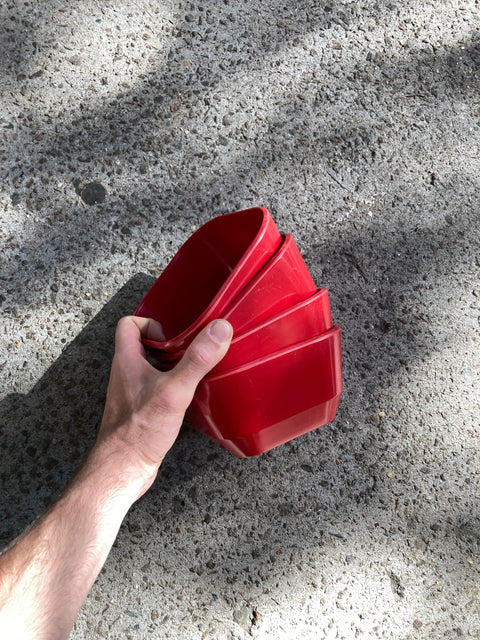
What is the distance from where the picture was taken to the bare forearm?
1451 mm

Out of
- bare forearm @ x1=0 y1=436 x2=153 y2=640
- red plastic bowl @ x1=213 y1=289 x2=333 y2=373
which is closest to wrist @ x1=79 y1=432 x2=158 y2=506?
bare forearm @ x1=0 y1=436 x2=153 y2=640

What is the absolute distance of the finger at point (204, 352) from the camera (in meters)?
1.41

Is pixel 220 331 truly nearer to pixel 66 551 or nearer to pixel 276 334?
pixel 276 334

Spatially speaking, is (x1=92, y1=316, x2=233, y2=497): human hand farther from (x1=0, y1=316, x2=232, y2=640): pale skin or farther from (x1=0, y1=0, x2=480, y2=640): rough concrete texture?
(x1=0, y1=0, x2=480, y2=640): rough concrete texture

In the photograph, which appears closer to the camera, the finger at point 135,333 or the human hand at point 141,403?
the human hand at point 141,403

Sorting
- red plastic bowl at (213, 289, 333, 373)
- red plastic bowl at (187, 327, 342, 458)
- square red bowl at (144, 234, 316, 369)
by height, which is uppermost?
square red bowl at (144, 234, 316, 369)

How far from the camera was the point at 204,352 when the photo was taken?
1411mm

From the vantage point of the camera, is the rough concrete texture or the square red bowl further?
the rough concrete texture

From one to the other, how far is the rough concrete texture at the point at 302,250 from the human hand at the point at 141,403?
0.27 metres

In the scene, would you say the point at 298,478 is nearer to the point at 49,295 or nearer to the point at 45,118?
the point at 49,295

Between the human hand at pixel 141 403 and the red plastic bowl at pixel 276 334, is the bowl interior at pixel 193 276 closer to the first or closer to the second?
the human hand at pixel 141 403

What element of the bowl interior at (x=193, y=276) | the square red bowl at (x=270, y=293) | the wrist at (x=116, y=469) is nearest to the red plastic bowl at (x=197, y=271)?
the bowl interior at (x=193, y=276)

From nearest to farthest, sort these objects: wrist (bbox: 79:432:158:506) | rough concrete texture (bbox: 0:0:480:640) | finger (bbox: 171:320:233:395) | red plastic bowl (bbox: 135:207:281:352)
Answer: finger (bbox: 171:320:233:395) < wrist (bbox: 79:432:158:506) < red plastic bowl (bbox: 135:207:281:352) < rough concrete texture (bbox: 0:0:480:640)

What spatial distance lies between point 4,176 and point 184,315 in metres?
0.82
